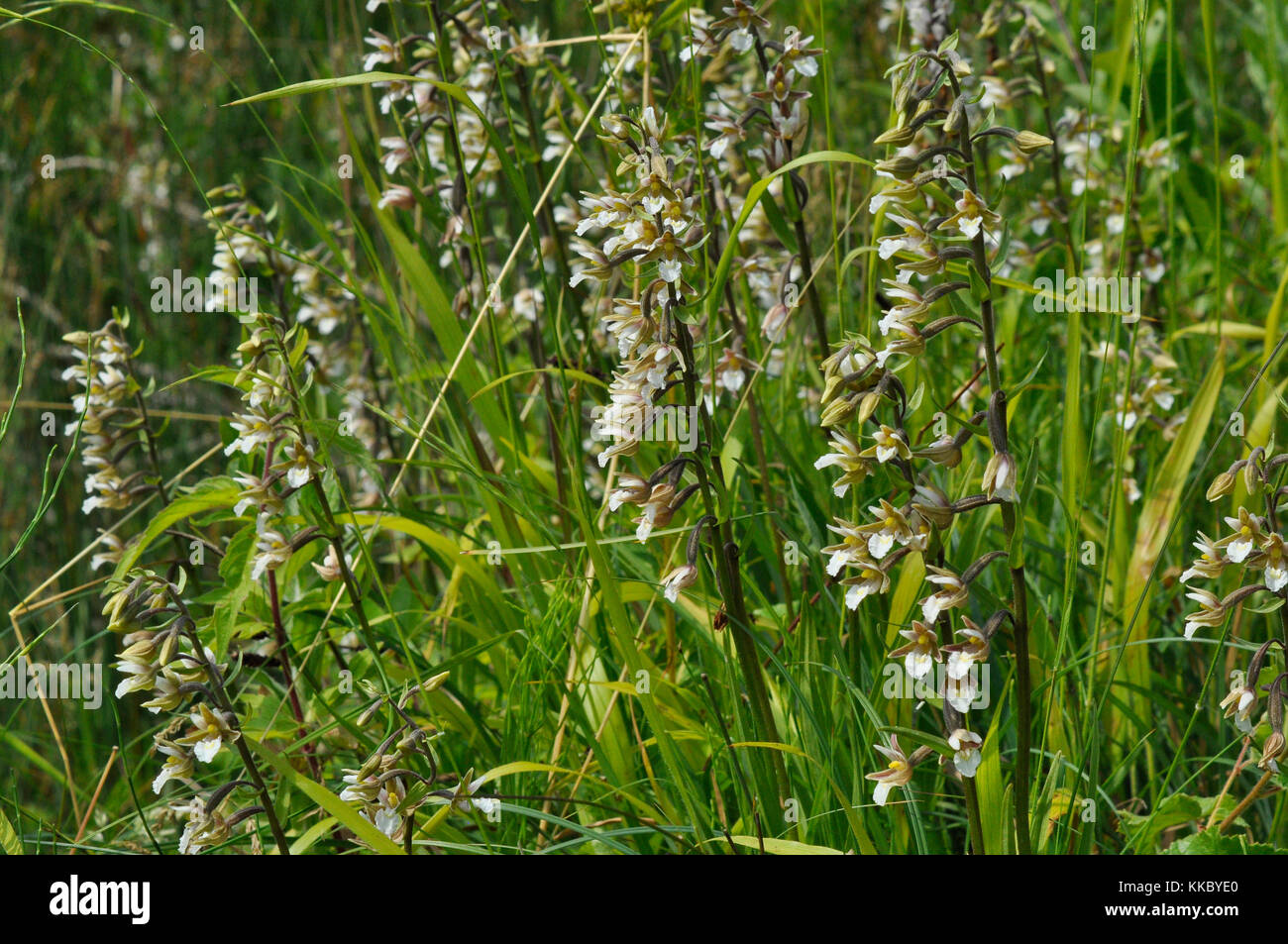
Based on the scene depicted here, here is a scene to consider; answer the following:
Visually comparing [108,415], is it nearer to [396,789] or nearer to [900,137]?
[396,789]

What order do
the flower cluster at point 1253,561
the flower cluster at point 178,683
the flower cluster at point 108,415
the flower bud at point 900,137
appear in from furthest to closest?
1. the flower cluster at point 108,415
2. the flower cluster at point 178,683
3. the flower cluster at point 1253,561
4. the flower bud at point 900,137

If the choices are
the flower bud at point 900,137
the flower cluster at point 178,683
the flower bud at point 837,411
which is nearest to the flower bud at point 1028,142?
the flower bud at point 900,137

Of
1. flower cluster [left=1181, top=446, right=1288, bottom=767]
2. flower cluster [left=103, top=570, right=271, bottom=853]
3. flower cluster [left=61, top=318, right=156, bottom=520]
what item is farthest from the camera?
flower cluster [left=61, top=318, right=156, bottom=520]

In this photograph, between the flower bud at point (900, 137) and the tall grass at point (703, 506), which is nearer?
the flower bud at point (900, 137)

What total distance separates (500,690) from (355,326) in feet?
4.82

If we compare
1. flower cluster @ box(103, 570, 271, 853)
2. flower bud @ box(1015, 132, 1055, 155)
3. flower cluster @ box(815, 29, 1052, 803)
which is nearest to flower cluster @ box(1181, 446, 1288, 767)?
flower cluster @ box(815, 29, 1052, 803)

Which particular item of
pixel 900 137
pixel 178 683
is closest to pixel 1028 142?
pixel 900 137

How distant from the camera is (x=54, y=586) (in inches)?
158

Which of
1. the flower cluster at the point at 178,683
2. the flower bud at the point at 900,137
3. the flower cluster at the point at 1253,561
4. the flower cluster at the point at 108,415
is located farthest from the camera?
the flower cluster at the point at 108,415

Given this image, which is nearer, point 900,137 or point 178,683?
point 900,137

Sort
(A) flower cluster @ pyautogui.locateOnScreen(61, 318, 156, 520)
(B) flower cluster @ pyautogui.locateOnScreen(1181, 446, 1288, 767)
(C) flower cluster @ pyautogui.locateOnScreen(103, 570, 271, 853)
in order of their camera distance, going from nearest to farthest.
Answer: (B) flower cluster @ pyautogui.locateOnScreen(1181, 446, 1288, 767)
(C) flower cluster @ pyautogui.locateOnScreen(103, 570, 271, 853)
(A) flower cluster @ pyautogui.locateOnScreen(61, 318, 156, 520)

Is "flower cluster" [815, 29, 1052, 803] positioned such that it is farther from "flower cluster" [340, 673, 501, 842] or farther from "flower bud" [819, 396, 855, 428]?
"flower cluster" [340, 673, 501, 842]

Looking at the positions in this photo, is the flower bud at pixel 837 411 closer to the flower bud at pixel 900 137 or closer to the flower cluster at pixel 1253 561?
the flower bud at pixel 900 137
